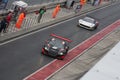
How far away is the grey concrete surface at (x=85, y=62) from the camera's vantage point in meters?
23.8

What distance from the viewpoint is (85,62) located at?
27734 mm

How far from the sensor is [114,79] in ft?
41.6

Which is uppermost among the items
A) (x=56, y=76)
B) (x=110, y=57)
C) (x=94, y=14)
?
(x=110, y=57)

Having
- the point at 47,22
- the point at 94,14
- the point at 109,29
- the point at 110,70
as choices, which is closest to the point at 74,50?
the point at 47,22

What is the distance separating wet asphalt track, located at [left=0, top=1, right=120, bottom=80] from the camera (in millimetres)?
22938

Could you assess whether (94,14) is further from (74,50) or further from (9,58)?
(9,58)

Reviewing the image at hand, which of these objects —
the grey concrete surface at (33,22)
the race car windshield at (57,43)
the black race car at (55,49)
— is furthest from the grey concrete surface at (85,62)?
the grey concrete surface at (33,22)

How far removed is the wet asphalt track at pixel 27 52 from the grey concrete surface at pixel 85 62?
1.75 meters

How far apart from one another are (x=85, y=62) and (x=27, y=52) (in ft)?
15.8

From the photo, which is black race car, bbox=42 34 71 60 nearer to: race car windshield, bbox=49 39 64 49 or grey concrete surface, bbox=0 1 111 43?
race car windshield, bbox=49 39 64 49

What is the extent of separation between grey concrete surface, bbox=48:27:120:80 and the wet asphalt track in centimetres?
175

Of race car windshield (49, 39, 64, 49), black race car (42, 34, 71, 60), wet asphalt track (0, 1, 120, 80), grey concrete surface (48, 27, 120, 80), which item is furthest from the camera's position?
race car windshield (49, 39, 64, 49)

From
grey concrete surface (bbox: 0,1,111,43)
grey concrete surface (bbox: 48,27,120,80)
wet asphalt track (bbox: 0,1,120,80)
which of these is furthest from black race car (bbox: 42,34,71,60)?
grey concrete surface (bbox: 0,1,111,43)

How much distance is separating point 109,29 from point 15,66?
22754mm
